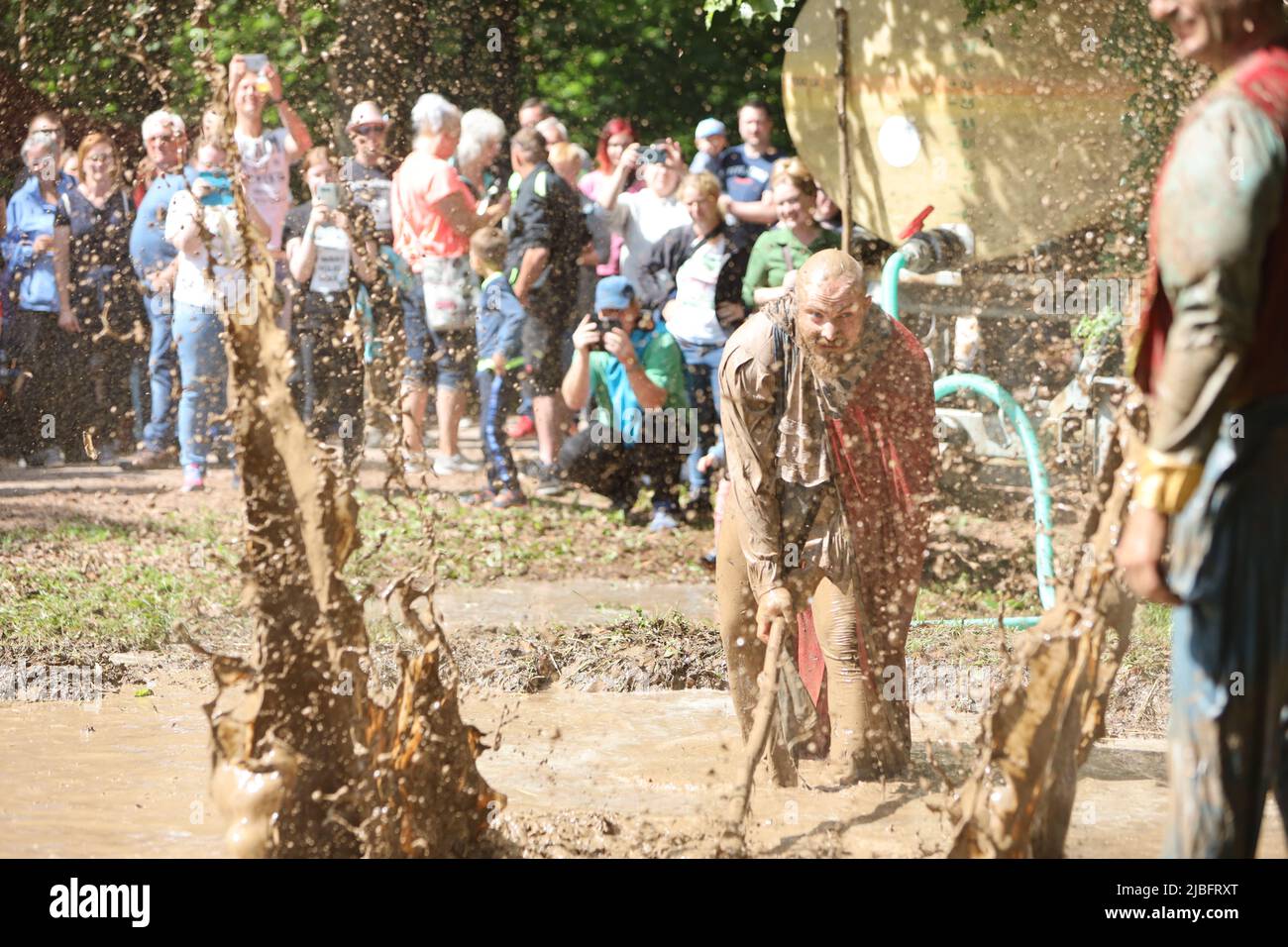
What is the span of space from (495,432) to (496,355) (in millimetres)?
512

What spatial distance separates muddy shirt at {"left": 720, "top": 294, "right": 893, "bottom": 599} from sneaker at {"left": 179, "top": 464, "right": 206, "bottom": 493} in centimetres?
560

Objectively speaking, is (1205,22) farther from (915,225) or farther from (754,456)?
(915,225)

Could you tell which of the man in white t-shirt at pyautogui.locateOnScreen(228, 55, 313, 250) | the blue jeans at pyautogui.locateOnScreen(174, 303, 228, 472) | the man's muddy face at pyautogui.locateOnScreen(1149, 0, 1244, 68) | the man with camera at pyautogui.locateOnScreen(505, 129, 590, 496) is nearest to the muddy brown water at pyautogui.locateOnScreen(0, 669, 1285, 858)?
the man's muddy face at pyautogui.locateOnScreen(1149, 0, 1244, 68)

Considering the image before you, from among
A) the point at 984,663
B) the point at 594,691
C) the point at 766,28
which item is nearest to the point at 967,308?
the point at 984,663

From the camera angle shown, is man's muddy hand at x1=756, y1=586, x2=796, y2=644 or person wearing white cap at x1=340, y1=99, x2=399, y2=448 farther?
person wearing white cap at x1=340, y1=99, x2=399, y2=448

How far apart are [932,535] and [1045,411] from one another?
0.91 m

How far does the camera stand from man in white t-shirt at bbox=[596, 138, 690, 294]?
10.2 meters

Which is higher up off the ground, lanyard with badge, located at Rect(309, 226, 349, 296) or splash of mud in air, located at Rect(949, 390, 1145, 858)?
lanyard with badge, located at Rect(309, 226, 349, 296)

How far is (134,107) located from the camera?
1346 cm

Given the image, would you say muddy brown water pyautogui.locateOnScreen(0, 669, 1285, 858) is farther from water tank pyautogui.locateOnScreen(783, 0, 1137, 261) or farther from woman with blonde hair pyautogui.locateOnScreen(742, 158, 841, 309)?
water tank pyautogui.locateOnScreen(783, 0, 1137, 261)

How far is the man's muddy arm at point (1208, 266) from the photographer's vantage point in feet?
10.2

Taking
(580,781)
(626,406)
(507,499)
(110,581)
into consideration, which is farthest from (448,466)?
(580,781)

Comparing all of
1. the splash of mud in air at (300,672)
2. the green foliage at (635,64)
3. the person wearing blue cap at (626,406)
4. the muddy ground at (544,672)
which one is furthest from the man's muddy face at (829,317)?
the green foliage at (635,64)

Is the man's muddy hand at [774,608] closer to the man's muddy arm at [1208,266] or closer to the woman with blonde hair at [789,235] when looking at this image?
the man's muddy arm at [1208,266]
